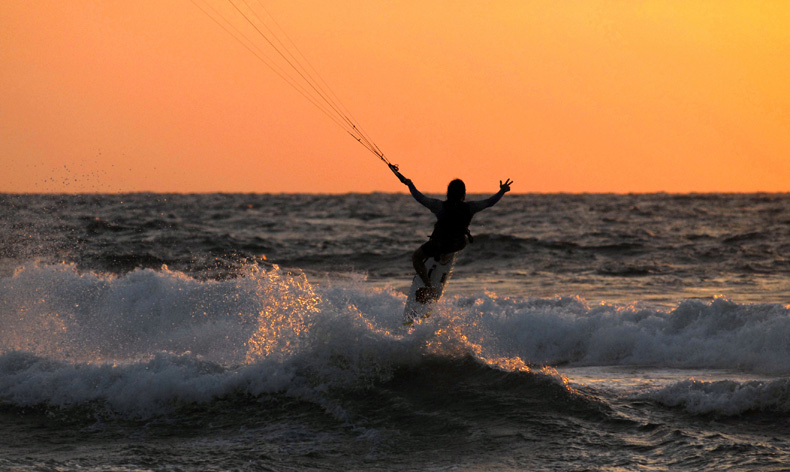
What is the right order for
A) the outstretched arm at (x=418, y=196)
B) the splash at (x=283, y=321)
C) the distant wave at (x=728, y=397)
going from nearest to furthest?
1. the distant wave at (x=728, y=397)
2. the outstretched arm at (x=418, y=196)
3. the splash at (x=283, y=321)

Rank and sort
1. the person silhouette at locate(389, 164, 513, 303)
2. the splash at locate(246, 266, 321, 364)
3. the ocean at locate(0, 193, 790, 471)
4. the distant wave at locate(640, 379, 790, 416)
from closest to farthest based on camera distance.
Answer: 1. the ocean at locate(0, 193, 790, 471)
2. the distant wave at locate(640, 379, 790, 416)
3. the person silhouette at locate(389, 164, 513, 303)
4. the splash at locate(246, 266, 321, 364)

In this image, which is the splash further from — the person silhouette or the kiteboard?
the person silhouette

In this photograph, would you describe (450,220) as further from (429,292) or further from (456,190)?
(429,292)

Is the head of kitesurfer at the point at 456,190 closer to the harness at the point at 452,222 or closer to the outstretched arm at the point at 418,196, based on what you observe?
the harness at the point at 452,222

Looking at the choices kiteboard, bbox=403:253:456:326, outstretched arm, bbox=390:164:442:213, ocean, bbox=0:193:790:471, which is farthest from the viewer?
kiteboard, bbox=403:253:456:326

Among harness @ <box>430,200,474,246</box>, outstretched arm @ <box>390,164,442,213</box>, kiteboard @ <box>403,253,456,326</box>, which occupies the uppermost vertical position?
outstretched arm @ <box>390,164,442,213</box>

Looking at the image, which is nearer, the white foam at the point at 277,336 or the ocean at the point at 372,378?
the ocean at the point at 372,378

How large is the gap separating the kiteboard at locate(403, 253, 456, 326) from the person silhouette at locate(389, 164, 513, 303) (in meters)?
0.14

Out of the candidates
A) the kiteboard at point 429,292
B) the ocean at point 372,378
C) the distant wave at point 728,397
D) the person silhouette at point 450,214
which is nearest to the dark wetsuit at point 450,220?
the person silhouette at point 450,214

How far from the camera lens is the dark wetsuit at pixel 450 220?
8391 mm

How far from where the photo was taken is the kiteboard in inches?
347

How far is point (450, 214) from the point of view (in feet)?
27.6

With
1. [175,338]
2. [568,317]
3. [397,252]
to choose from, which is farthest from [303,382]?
[397,252]

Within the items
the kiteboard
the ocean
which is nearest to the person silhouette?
the kiteboard
